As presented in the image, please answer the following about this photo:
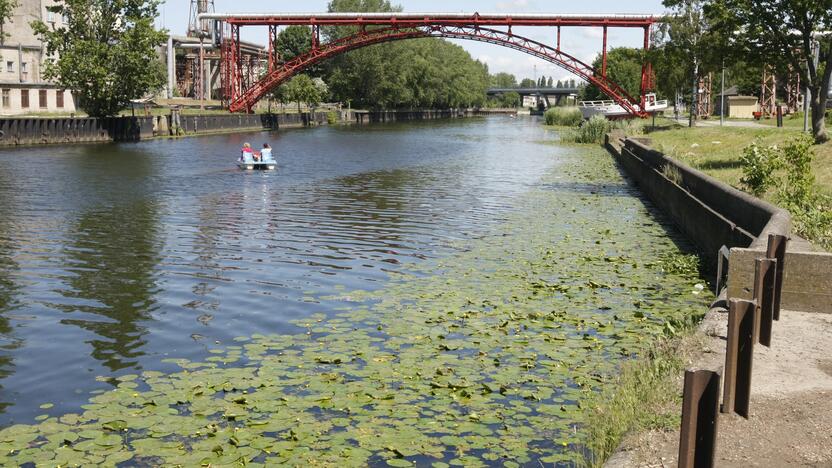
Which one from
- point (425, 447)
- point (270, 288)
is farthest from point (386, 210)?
point (425, 447)

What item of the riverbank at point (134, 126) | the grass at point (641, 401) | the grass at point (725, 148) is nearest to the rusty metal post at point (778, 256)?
the grass at point (641, 401)

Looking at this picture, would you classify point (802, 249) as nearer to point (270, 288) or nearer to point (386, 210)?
point (270, 288)

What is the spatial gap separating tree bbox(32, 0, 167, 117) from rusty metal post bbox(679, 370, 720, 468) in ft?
204

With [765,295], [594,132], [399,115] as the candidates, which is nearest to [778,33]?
[765,295]

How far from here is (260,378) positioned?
10.1 metres

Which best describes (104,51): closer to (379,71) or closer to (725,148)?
(725,148)

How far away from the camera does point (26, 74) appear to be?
8150cm

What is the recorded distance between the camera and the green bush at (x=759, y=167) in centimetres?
2178

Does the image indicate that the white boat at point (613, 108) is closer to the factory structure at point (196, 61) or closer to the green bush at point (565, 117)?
the green bush at point (565, 117)

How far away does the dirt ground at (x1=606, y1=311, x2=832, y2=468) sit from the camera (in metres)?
6.74

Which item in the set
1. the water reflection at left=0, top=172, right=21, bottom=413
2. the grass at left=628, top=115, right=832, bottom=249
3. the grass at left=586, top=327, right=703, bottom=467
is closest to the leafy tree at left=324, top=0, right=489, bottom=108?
the grass at left=628, top=115, right=832, bottom=249

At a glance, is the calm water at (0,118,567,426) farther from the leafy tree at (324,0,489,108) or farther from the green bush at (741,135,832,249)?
the leafy tree at (324,0,489,108)

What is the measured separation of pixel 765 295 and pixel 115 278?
11142mm

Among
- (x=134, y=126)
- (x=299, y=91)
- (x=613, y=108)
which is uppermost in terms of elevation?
(x=299, y=91)
